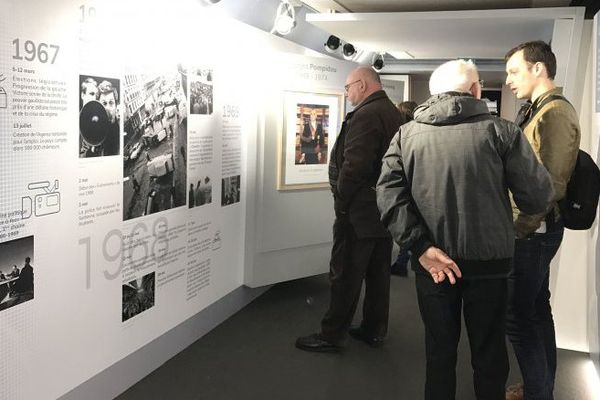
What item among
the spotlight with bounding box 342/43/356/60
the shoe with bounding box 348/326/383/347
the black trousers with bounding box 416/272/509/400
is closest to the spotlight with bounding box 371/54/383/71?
the spotlight with bounding box 342/43/356/60

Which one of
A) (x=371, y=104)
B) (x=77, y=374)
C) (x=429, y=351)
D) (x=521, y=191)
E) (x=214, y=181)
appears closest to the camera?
(x=521, y=191)

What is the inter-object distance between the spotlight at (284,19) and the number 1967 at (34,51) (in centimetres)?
236

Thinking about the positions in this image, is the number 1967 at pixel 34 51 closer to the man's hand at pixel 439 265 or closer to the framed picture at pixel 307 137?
the man's hand at pixel 439 265

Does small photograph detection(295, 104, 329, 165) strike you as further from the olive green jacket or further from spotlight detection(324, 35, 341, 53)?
the olive green jacket

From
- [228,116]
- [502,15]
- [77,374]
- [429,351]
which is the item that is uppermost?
[502,15]

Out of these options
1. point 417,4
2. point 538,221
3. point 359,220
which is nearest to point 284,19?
point 417,4

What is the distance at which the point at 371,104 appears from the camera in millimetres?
3592

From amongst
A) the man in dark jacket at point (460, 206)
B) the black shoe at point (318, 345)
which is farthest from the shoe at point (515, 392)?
the black shoe at point (318, 345)

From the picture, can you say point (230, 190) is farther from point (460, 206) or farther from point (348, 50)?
point (348, 50)

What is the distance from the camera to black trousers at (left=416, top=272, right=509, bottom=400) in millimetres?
2336

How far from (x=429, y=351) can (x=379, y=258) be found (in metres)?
1.44

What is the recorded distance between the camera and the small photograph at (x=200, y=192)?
3.61 meters

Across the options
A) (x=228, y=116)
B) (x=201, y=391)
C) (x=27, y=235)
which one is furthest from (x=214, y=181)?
(x=27, y=235)

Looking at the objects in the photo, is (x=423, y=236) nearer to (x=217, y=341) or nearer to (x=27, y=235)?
(x=27, y=235)
